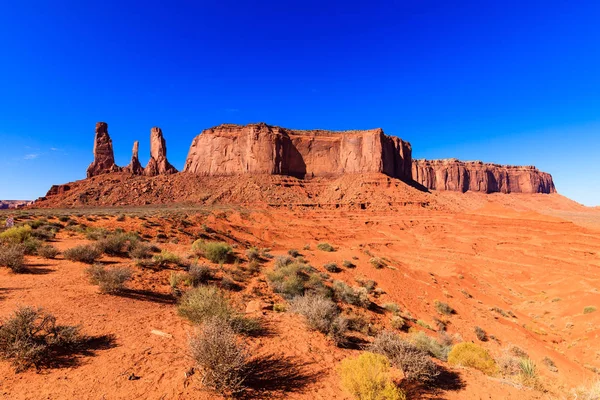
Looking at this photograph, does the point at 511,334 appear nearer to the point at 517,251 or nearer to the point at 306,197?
the point at 517,251

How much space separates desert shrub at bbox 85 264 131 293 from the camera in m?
7.54

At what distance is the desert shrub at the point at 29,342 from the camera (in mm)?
4039

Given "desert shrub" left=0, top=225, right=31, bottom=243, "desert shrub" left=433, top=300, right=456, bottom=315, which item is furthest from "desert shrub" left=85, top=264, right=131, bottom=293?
"desert shrub" left=433, top=300, right=456, bottom=315

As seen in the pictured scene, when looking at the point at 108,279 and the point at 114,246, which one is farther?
the point at 114,246

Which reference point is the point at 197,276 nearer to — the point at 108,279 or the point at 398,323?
the point at 108,279

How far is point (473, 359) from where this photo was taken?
6.24 meters

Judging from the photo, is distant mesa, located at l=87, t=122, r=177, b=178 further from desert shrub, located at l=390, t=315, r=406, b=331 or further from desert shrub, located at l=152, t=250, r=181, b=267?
A: desert shrub, located at l=390, t=315, r=406, b=331

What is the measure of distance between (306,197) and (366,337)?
4856 centimetres

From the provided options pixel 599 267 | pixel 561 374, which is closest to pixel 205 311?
pixel 561 374

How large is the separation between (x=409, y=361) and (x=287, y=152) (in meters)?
63.9

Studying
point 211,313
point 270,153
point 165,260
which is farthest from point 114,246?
point 270,153

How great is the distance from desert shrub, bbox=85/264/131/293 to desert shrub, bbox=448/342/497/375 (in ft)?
29.0

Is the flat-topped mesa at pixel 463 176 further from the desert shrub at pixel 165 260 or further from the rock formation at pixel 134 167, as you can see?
the desert shrub at pixel 165 260

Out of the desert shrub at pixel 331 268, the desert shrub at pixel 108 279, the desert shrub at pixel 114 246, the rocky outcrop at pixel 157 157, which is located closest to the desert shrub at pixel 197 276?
the desert shrub at pixel 108 279
